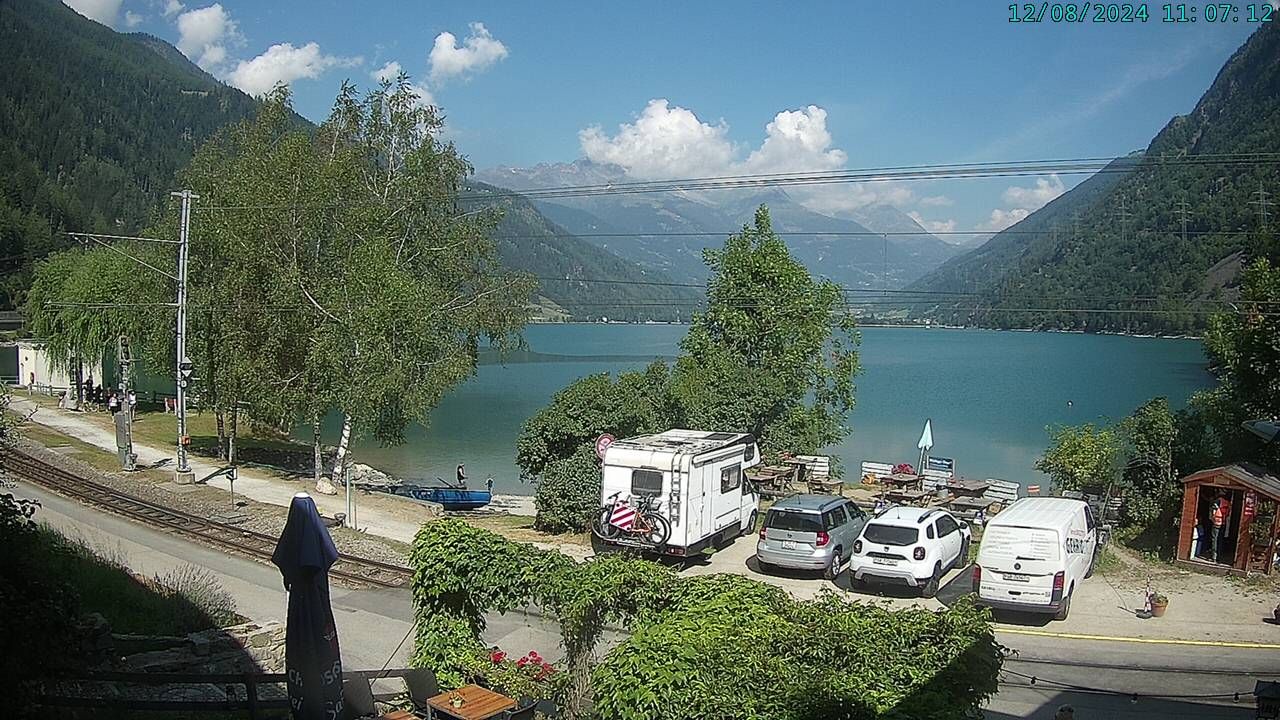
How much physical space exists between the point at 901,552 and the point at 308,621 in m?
10.6

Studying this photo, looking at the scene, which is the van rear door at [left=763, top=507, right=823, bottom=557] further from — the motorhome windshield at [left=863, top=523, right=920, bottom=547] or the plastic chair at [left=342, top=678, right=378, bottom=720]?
the plastic chair at [left=342, top=678, right=378, bottom=720]

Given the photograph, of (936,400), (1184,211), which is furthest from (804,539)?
(1184,211)

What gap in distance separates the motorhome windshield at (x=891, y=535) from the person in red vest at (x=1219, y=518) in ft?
20.0

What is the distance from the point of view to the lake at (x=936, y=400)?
154ft

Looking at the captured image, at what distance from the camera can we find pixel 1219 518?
16.5 m

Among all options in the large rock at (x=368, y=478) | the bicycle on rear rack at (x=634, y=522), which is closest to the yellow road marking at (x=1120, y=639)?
the bicycle on rear rack at (x=634, y=522)

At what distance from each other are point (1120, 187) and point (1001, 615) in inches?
6412

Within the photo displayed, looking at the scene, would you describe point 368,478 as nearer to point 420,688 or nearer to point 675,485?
point 675,485

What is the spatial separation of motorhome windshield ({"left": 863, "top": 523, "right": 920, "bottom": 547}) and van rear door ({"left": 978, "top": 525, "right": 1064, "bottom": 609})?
4.43ft

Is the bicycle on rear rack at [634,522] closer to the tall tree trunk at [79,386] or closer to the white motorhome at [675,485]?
the white motorhome at [675,485]

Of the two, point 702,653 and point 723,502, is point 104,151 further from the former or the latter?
point 702,653

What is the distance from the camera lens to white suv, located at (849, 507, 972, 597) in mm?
14953

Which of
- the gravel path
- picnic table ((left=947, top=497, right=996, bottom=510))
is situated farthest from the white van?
the gravel path

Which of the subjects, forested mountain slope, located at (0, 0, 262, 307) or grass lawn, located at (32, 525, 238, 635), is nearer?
grass lawn, located at (32, 525, 238, 635)
